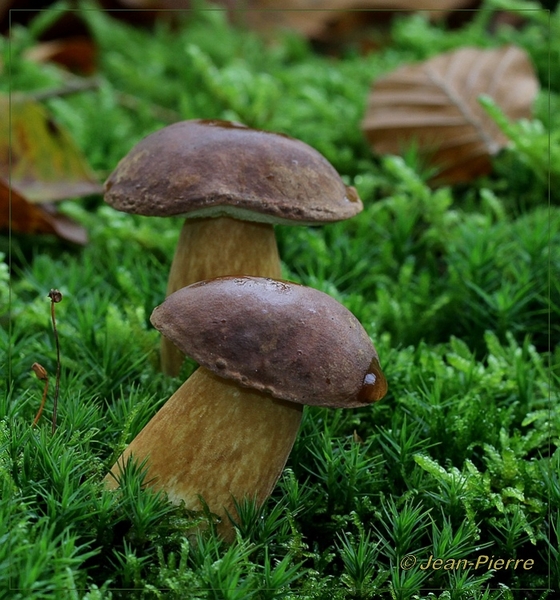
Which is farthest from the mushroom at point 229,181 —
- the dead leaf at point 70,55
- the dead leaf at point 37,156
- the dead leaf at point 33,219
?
the dead leaf at point 70,55

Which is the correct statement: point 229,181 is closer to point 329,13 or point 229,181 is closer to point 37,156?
point 37,156

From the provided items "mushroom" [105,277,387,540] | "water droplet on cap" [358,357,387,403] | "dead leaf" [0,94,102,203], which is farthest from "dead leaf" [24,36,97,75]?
"water droplet on cap" [358,357,387,403]

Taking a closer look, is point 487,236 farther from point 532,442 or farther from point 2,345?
point 2,345

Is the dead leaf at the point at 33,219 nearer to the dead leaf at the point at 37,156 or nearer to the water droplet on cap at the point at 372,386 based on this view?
the dead leaf at the point at 37,156

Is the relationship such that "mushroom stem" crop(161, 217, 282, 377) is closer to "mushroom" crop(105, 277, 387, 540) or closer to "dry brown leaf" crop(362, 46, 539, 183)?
"mushroom" crop(105, 277, 387, 540)

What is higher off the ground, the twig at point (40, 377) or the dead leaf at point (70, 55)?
the dead leaf at point (70, 55)

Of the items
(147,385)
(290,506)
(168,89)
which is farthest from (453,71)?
(290,506)
